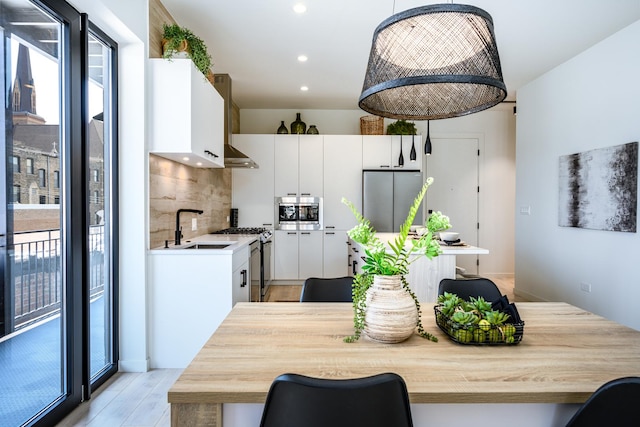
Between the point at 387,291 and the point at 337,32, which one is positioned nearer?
the point at 387,291

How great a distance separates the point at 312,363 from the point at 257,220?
15.4 ft

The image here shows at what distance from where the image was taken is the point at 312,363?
1160mm

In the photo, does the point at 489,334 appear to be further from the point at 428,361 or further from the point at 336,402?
the point at 336,402

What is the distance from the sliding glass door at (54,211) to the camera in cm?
173

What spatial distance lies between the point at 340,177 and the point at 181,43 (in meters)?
3.24

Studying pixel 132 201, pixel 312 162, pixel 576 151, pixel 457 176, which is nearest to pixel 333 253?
pixel 312 162

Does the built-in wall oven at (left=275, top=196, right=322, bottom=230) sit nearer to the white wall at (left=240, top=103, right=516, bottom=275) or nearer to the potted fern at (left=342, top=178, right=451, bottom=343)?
the white wall at (left=240, top=103, right=516, bottom=275)

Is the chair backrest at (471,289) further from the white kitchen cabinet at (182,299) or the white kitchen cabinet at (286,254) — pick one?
the white kitchen cabinet at (286,254)

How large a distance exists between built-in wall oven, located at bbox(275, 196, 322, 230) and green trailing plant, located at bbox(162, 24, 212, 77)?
285 cm

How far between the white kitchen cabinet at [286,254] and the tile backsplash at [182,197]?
2.92ft

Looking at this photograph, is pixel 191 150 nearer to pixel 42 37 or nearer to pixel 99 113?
pixel 99 113

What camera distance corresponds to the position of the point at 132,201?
106 inches

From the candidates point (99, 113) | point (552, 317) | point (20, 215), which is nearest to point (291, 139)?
point (99, 113)

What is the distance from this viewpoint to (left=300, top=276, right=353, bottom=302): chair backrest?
2.11m
